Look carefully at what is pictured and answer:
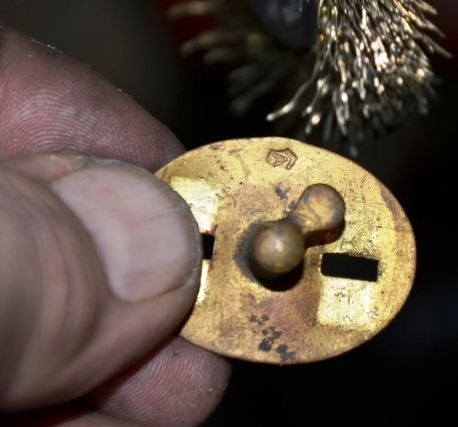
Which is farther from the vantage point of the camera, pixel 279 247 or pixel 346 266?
pixel 346 266

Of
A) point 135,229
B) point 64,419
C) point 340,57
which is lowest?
point 64,419

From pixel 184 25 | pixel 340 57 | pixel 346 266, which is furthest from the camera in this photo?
pixel 184 25

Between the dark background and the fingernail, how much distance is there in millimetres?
539

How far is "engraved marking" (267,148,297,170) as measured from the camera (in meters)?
0.72

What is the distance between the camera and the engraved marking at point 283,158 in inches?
28.2

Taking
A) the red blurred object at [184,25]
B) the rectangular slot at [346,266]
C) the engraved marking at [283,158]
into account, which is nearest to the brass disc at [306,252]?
the engraved marking at [283,158]

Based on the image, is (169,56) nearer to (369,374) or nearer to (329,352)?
(369,374)

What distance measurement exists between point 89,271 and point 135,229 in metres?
0.06

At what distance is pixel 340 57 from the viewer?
32.0 inches

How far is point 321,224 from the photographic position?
648 mm

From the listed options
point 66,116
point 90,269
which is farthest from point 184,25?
point 90,269

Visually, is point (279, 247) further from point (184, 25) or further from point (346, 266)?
point (184, 25)

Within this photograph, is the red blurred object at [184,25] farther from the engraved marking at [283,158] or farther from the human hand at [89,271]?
the engraved marking at [283,158]

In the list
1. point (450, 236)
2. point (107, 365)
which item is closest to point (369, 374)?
point (450, 236)
